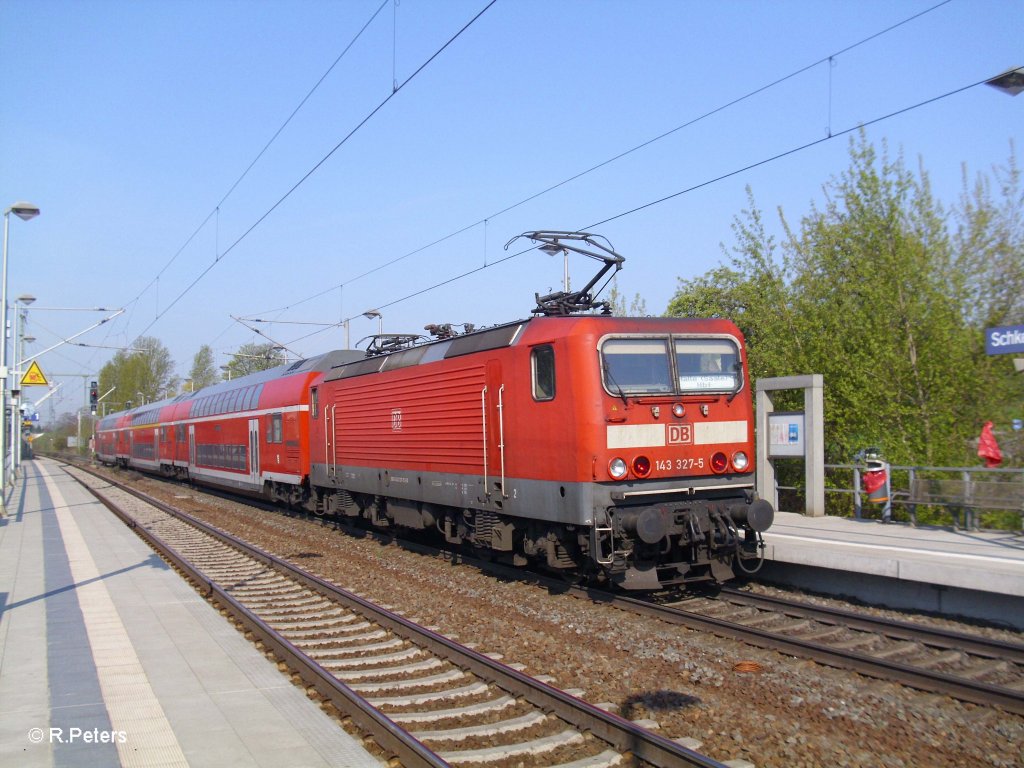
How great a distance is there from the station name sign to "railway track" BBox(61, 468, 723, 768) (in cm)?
669

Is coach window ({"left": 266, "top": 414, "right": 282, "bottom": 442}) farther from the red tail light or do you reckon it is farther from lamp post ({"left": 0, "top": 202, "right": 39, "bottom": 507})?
the red tail light

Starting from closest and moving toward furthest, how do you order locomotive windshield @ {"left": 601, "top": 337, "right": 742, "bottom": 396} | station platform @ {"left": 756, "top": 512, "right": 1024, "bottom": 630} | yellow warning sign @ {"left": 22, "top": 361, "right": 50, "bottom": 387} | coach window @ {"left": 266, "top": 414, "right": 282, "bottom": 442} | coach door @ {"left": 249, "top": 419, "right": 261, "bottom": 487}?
1. station platform @ {"left": 756, "top": 512, "right": 1024, "bottom": 630}
2. locomotive windshield @ {"left": 601, "top": 337, "right": 742, "bottom": 396}
3. coach window @ {"left": 266, "top": 414, "right": 282, "bottom": 442}
4. coach door @ {"left": 249, "top": 419, "right": 261, "bottom": 487}
5. yellow warning sign @ {"left": 22, "top": 361, "right": 50, "bottom": 387}

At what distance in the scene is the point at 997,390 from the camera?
15.6 m

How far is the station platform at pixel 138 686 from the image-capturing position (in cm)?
541

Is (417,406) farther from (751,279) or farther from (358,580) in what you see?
(751,279)

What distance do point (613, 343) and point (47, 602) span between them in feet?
24.8

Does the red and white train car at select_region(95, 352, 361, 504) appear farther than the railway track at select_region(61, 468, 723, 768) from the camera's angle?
Yes

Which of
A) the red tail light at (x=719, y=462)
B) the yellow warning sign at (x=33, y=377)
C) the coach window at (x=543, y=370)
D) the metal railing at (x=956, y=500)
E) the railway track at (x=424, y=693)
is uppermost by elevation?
the yellow warning sign at (x=33, y=377)

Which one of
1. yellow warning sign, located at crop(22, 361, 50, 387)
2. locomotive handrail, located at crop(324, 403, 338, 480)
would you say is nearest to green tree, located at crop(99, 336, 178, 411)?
yellow warning sign, located at crop(22, 361, 50, 387)

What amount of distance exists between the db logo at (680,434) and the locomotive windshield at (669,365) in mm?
416

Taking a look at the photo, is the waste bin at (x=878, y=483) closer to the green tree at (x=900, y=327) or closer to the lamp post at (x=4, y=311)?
the green tree at (x=900, y=327)

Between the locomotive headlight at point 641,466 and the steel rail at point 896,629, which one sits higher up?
the locomotive headlight at point 641,466

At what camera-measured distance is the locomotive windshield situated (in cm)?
978

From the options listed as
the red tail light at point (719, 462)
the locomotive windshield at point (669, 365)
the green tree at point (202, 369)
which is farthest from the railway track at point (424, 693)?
the green tree at point (202, 369)
